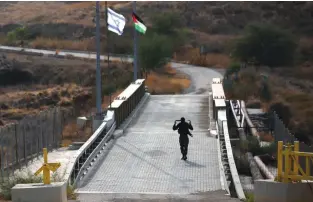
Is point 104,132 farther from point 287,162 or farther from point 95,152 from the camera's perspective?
point 287,162

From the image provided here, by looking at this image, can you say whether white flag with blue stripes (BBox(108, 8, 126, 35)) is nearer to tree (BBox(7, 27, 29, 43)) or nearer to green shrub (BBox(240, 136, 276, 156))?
green shrub (BBox(240, 136, 276, 156))

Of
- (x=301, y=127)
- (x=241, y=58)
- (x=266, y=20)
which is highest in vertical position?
(x=266, y=20)

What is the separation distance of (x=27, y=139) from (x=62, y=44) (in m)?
66.1

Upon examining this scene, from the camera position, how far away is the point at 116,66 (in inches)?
2377

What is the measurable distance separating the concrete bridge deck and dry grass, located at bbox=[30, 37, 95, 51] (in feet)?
183

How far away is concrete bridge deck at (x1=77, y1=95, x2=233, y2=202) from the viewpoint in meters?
16.5

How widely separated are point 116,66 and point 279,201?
49.4 metres

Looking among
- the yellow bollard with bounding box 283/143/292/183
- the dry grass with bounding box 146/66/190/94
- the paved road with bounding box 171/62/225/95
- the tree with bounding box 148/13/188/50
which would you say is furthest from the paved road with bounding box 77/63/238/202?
the tree with bounding box 148/13/188/50

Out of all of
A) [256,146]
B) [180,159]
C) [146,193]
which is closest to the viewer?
[146,193]

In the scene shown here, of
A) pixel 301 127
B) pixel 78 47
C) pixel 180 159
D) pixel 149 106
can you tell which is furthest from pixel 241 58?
pixel 180 159

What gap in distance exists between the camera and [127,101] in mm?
28000

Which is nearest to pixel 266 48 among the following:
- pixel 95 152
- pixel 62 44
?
pixel 62 44

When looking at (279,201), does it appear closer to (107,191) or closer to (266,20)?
(107,191)

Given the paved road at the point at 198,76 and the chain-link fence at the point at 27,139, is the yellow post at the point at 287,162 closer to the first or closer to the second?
the chain-link fence at the point at 27,139
